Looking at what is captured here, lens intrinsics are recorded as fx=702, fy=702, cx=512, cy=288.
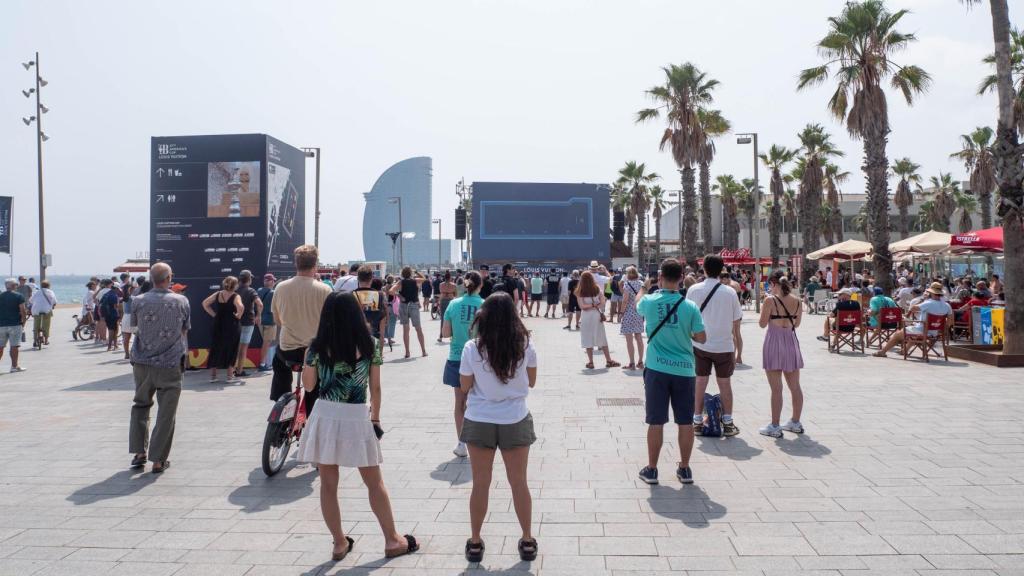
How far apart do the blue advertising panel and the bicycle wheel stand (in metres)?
42.1

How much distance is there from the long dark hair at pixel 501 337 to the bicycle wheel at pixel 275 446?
98.3 inches

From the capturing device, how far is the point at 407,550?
13.2 feet

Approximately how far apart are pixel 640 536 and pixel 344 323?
7.13 ft

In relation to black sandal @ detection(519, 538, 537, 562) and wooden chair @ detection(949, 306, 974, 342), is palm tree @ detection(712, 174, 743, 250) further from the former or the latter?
black sandal @ detection(519, 538, 537, 562)

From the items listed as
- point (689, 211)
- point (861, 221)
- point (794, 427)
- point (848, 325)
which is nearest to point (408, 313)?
point (848, 325)

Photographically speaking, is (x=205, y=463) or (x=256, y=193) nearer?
(x=205, y=463)

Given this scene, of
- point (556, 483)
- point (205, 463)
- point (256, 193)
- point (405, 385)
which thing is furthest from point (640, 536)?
point (256, 193)

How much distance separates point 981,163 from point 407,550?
4080 cm

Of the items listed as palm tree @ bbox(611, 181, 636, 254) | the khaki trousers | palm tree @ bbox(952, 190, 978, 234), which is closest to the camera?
the khaki trousers

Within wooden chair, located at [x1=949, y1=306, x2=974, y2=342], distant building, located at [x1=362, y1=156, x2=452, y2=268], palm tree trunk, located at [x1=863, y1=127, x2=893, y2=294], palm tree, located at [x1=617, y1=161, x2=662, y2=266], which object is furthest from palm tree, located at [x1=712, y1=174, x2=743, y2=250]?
distant building, located at [x1=362, y1=156, x2=452, y2=268]

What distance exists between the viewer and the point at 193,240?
478 inches

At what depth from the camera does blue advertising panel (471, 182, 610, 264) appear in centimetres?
4825

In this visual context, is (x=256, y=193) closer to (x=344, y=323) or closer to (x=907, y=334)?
(x=344, y=323)

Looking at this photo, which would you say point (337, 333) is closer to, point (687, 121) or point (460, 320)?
point (460, 320)
